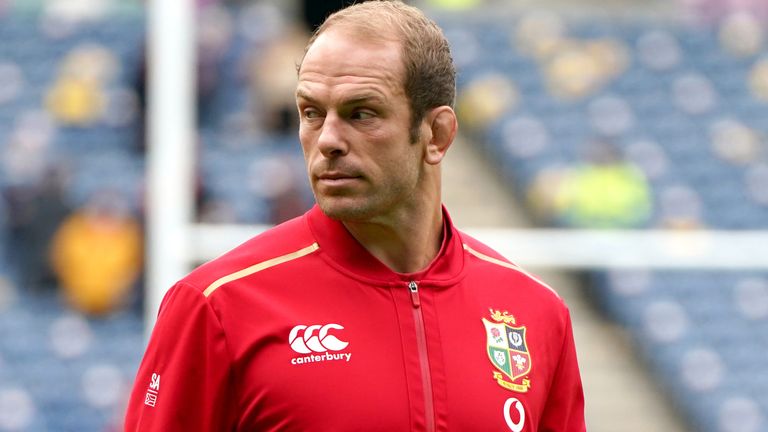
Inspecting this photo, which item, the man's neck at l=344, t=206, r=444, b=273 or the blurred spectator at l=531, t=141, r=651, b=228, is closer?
Result: the man's neck at l=344, t=206, r=444, b=273

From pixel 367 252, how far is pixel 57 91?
32.2 feet

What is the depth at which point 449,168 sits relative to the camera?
11.4m

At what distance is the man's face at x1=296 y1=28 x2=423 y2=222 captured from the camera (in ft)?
8.45

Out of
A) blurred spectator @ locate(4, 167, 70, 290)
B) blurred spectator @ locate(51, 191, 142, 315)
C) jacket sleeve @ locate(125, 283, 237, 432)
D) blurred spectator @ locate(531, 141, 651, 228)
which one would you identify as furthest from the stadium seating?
jacket sleeve @ locate(125, 283, 237, 432)

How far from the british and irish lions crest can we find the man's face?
346mm

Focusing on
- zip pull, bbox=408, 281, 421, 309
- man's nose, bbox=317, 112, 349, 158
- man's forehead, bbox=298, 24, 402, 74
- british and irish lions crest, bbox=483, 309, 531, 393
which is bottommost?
british and irish lions crest, bbox=483, 309, 531, 393

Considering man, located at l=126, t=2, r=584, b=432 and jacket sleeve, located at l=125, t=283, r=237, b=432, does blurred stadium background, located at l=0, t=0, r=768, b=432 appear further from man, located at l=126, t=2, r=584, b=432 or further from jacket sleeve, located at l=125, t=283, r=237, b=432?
jacket sleeve, located at l=125, t=283, r=237, b=432

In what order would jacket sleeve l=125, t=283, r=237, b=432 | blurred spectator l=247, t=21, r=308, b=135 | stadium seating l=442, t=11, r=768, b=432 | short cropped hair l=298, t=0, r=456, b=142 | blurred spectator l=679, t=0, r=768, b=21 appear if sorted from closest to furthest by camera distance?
jacket sleeve l=125, t=283, r=237, b=432 → short cropped hair l=298, t=0, r=456, b=142 → blurred spectator l=247, t=21, r=308, b=135 → stadium seating l=442, t=11, r=768, b=432 → blurred spectator l=679, t=0, r=768, b=21

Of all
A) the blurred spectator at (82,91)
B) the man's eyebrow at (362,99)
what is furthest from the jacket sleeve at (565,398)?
the blurred spectator at (82,91)

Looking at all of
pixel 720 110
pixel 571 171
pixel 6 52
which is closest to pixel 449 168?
pixel 571 171

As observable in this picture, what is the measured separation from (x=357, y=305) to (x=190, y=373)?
1.12ft

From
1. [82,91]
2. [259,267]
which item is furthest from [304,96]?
[82,91]

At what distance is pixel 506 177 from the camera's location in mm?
11312

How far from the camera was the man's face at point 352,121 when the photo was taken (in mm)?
2576
